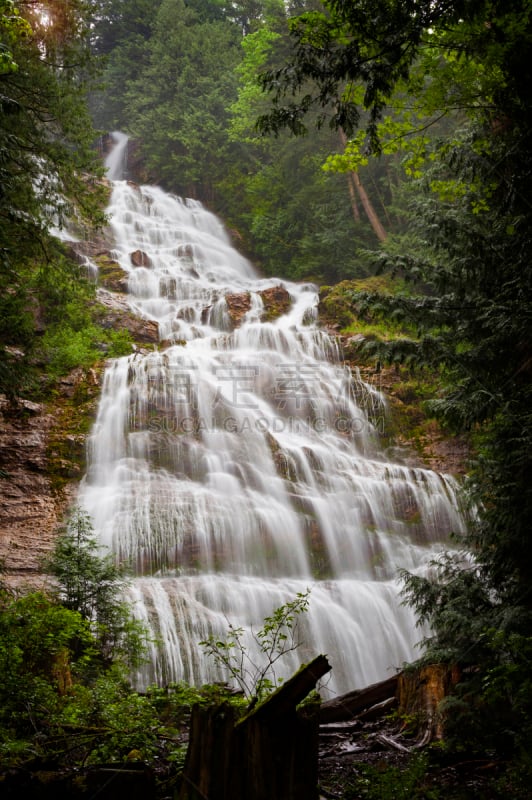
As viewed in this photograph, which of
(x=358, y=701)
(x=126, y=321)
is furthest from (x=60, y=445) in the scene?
(x=358, y=701)

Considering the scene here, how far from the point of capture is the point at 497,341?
6.00 metres

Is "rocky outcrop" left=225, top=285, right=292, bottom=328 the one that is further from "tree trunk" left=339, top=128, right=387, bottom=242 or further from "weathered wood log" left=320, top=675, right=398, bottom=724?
"weathered wood log" left=320, top=675, right=398, bottom=724

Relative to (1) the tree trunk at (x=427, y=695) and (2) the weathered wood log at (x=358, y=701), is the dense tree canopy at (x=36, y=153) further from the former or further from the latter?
(1) the tree trunk at (x=427, y=695)

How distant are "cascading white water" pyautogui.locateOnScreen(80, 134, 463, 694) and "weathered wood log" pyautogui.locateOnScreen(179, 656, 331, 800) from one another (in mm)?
3883

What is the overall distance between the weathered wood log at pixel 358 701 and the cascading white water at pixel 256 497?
52.8 inches

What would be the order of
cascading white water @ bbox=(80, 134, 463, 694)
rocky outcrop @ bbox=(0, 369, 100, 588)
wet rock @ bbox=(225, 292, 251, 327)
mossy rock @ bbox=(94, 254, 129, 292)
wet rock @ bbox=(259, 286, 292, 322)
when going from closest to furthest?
cascading white water @ bbox=(80, 134, 463, 694) < rocky outcrop @ bbox=(0, 369, 100, 588) < wet rock @ bbox=(225, 292, 251, 327) < wet rock @ bbox=(259, 286, 292, 322) < mossy rock @ bbox=(94, 254, 129, 292)

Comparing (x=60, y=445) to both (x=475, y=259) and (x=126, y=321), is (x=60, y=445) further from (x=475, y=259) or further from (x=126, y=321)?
(x=475, y=259)

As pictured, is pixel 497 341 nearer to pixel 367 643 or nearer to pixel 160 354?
pixel 367 643

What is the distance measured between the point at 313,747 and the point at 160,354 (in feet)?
46.9

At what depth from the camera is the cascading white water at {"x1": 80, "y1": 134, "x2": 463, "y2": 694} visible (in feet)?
30.9

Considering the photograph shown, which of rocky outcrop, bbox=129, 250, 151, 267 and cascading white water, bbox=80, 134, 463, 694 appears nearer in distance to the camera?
cascading white water, bbox=80, 134, 463, 694

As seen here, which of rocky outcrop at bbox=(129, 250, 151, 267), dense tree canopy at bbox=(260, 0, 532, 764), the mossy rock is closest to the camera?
dense tree canopy at bbox=(260, 0, 532, 764)

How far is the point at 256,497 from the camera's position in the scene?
12328 mm

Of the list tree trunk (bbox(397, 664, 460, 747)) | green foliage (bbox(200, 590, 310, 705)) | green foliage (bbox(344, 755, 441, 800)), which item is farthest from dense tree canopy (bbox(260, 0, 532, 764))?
green foliage (bbox(200, 590, 310, 705))
